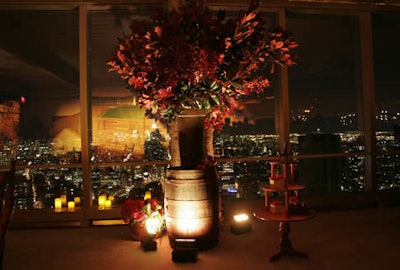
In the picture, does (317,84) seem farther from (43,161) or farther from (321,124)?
(43,161)

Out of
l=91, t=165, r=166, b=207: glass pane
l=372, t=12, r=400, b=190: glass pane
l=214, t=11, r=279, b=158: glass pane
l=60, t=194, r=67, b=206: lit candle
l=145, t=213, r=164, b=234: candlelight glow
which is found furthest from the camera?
l=372, t=12, r=400, b=190: glass pane

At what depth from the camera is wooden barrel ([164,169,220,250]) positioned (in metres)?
3.59

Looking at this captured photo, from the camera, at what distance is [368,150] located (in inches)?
221

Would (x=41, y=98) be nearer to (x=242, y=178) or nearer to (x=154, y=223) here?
(x=154, y=223)

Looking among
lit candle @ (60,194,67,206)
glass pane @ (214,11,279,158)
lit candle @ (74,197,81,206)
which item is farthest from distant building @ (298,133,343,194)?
lit candle @ (60,194,67,206)

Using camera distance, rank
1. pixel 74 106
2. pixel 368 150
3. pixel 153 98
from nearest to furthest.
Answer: pixel 153 98 → pixel 74 106 → pixel 368 150

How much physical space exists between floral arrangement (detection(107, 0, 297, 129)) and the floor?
1360mm

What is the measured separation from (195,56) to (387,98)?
391 centimetres

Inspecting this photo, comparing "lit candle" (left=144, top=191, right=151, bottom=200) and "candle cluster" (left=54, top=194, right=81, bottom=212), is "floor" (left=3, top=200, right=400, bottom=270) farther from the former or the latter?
"lit candle" (left=144, top=191, right=151, bottom=200)

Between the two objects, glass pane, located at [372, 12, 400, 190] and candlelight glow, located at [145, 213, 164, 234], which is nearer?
candlelight glow, located at [145, 213, 164, 234]

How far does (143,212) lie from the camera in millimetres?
3980

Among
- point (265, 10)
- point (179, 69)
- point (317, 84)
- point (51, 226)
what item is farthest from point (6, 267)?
point (317, 84)

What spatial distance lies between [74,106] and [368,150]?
4.13 metres

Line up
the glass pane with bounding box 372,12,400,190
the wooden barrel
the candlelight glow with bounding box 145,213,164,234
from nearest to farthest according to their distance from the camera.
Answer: the wooden barrel, the candlelight glow with bounding box 145,213,164,234, the glass pane with bounding box 372,12,400,190
